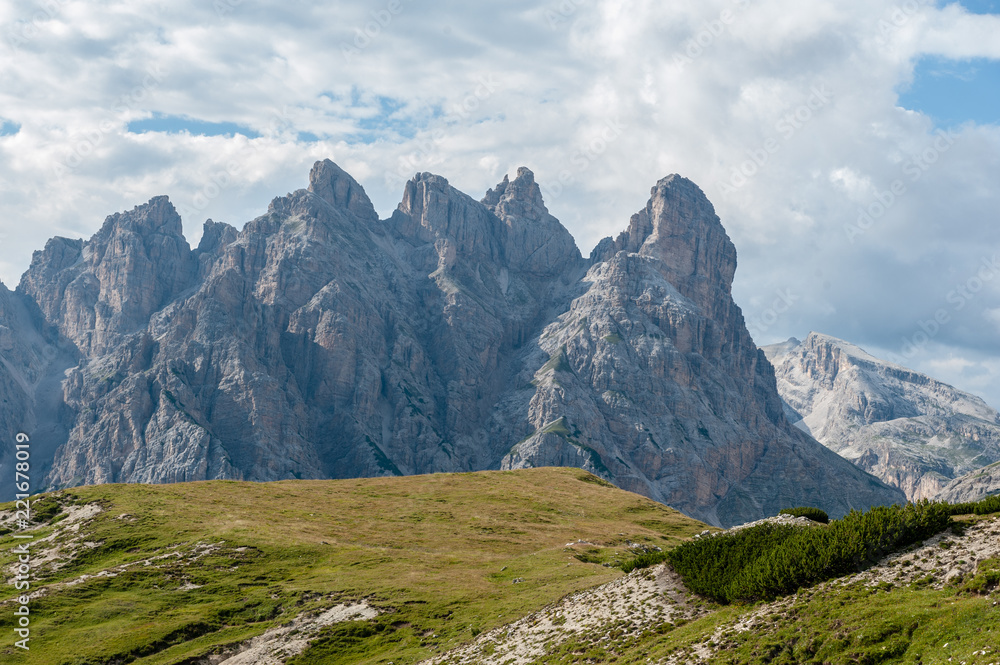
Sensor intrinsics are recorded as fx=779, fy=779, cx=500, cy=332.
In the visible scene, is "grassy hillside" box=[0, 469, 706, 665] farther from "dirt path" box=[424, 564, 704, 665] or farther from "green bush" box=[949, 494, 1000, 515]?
"green bush" box=[949, 494, 1000, 515]

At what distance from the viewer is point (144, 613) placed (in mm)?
74875

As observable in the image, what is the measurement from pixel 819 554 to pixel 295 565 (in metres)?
58.4

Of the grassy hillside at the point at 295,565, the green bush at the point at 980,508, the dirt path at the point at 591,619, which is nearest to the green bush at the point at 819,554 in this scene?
Result: the green bush at the point at 980,508

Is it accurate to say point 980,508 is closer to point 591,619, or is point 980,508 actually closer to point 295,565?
point 591,619

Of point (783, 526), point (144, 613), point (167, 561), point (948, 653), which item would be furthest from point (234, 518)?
point (948, 653)

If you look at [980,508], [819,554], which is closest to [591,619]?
[819,554]

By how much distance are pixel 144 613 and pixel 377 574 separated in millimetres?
22497

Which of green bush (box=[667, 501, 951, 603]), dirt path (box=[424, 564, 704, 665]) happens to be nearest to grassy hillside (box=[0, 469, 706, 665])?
dirt path (box=[424, 564, 704, 665])

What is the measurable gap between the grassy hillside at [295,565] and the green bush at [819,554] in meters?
17.0

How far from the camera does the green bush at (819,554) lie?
1897 inches

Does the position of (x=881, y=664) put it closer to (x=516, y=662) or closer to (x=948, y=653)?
(x=948, y=653)

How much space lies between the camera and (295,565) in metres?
87.0

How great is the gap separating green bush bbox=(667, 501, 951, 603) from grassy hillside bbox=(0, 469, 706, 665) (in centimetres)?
1703

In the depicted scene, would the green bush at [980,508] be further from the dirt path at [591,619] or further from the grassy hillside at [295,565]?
the grassy hillside at [295,565]
